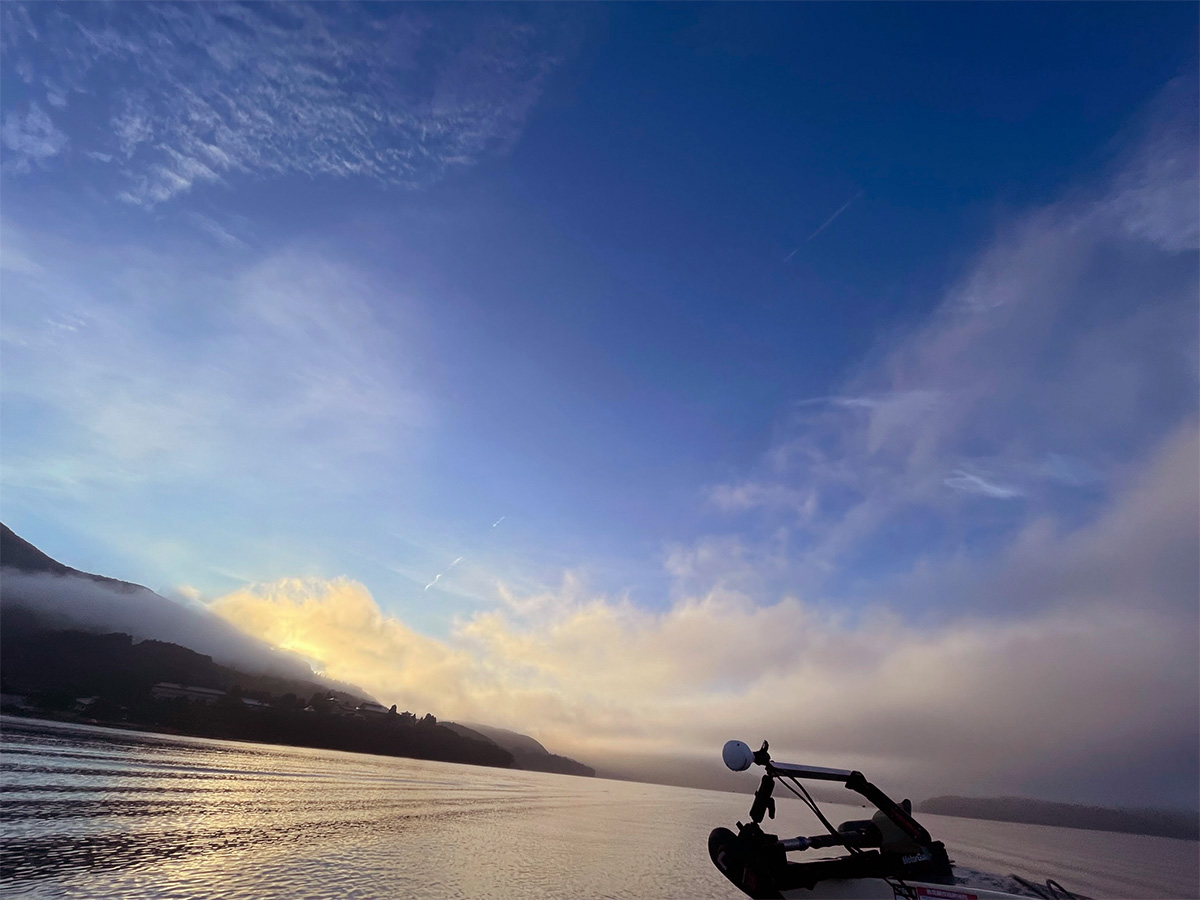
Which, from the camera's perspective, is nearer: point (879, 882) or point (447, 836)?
point (879, 882)

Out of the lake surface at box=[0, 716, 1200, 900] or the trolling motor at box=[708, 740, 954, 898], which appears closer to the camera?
the trolling motor at box=[708, 740, 954, 898]

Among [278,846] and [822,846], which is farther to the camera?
[278,846]

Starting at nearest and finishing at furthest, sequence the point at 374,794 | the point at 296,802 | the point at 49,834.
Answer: the point at 49,834
the point at 296,802
the point at 374,794

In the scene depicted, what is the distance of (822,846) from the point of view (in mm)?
8688

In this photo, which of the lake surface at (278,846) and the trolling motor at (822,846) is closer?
the trolling motor at (822,846)

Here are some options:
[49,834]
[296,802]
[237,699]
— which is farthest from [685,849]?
[237,699]

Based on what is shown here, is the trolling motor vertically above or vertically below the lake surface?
above

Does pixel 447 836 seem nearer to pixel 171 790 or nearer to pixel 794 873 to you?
pixel 171 790

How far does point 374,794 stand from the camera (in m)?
51.2

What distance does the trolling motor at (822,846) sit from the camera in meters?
8.43

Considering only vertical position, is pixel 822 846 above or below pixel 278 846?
above

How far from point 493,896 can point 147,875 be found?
1048cm

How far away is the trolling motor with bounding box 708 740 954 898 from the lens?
27.7 feet

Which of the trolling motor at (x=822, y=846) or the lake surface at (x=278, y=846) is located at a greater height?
the trolling motor at (x=822, y=846)
